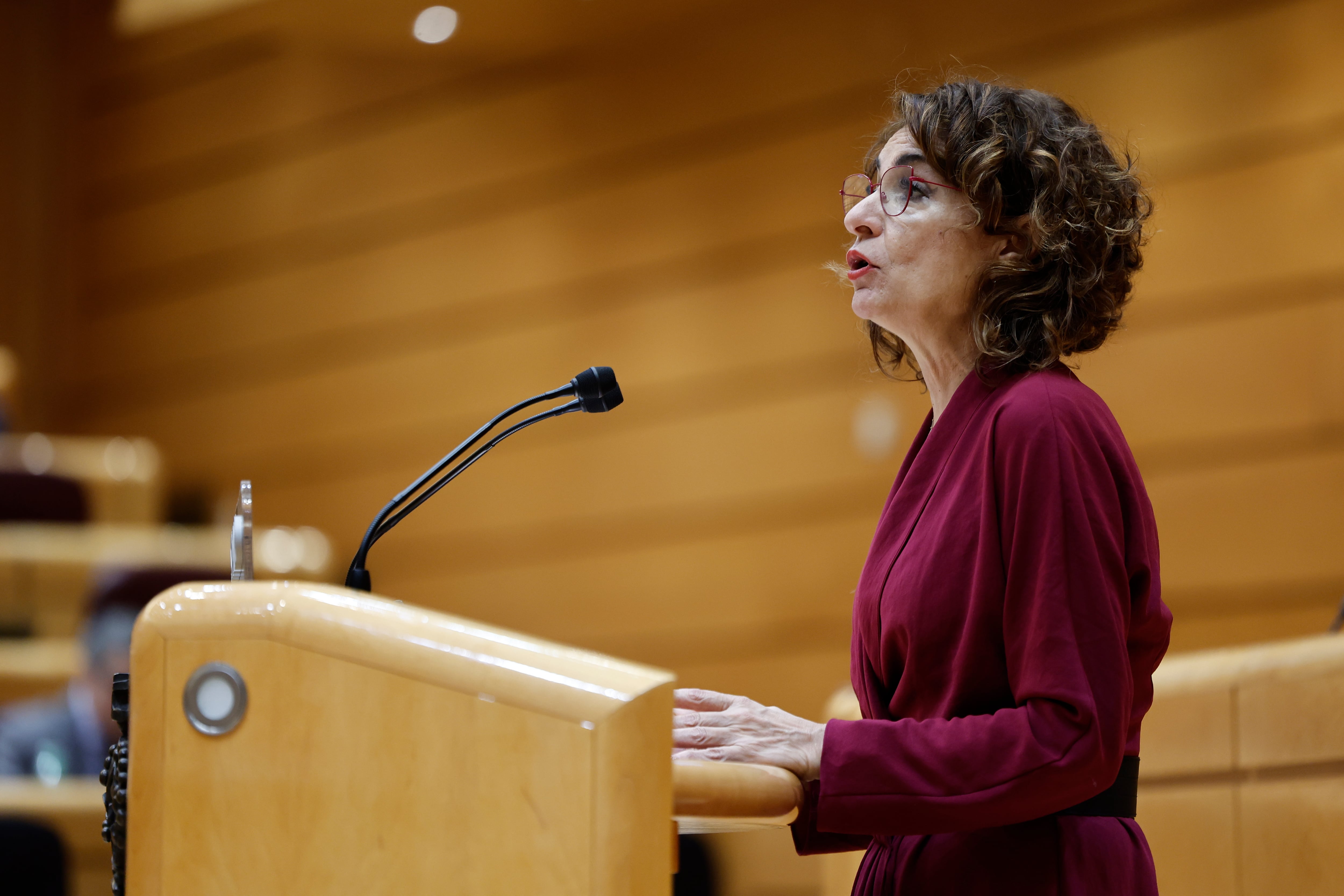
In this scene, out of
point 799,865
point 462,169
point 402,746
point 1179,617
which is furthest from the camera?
point 462,169

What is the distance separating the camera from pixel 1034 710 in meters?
0.76

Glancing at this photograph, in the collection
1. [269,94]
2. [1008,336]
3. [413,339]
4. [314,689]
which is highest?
[269,94]

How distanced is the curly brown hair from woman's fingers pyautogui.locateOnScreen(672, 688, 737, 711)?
27 cm

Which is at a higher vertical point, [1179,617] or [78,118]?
[78,118]

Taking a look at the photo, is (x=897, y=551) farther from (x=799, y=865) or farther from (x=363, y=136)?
(x=363, y=136)

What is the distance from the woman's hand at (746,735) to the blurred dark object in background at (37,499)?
2.97 metres

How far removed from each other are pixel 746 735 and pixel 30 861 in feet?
4.78

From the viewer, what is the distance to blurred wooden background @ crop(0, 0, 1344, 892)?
252 cm

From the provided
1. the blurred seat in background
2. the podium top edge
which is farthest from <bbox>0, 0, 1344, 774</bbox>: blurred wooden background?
the podium top edge

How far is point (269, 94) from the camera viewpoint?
4.25 meters

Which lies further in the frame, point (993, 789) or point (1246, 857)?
point (1246, 857)

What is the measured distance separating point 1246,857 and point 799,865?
6.00ft

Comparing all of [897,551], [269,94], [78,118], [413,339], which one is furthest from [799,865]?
[78,118]

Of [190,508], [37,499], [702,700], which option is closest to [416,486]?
[702,700]
